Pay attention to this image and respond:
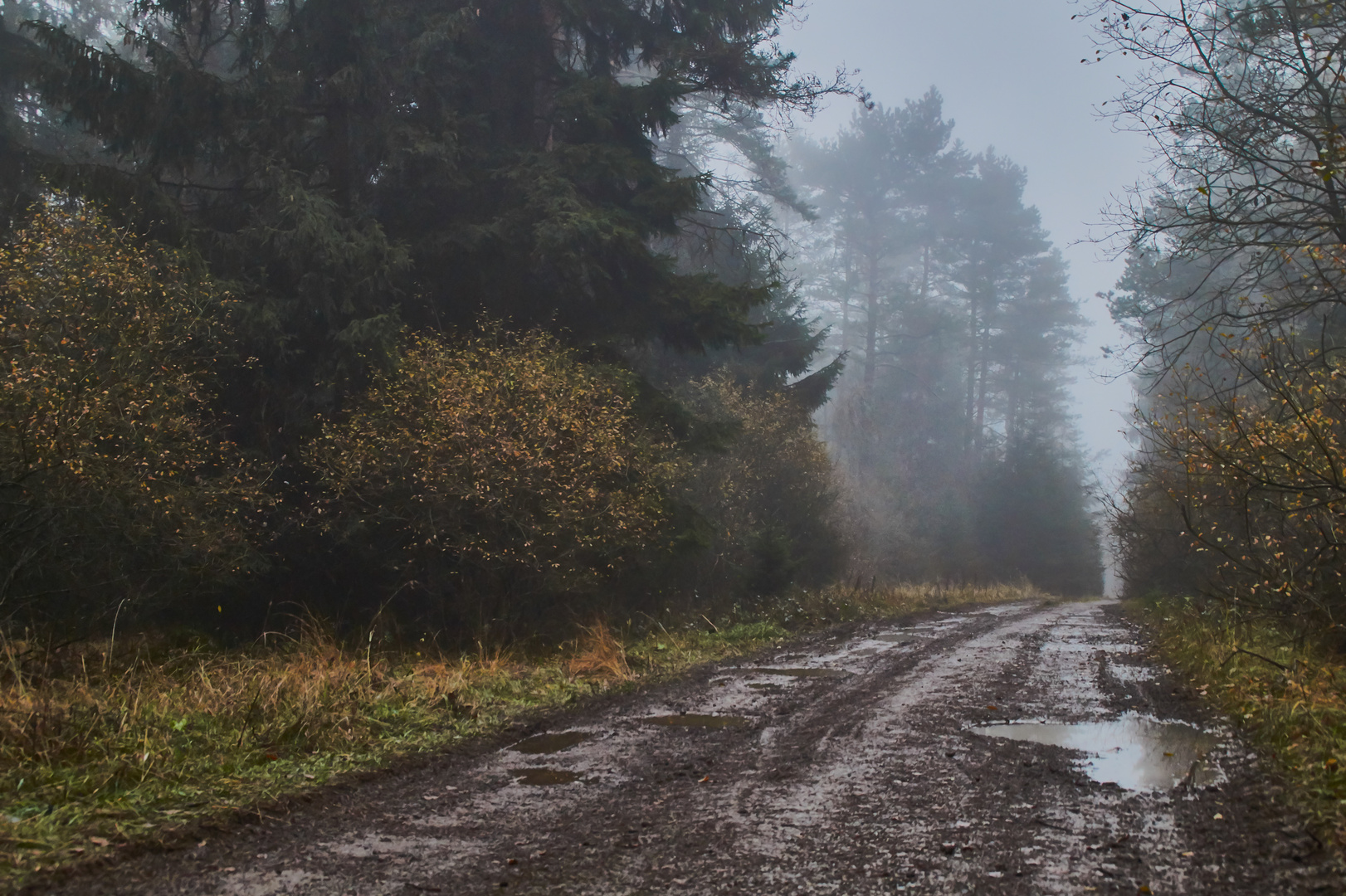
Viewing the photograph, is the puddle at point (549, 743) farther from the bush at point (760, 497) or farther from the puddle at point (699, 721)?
the bush at point (760, 497)

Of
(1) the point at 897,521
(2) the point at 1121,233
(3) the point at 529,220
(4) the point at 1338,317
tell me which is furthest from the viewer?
(1) the point at 897,521

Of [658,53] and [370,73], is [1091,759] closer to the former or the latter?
[370,73]

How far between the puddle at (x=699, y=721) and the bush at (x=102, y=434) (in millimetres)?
5114

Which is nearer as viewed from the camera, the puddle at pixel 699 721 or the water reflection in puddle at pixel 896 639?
the puddle at pixel 699 721

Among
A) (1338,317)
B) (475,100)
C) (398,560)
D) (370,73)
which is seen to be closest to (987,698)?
(398,560)

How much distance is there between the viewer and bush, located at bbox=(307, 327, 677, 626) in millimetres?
11484

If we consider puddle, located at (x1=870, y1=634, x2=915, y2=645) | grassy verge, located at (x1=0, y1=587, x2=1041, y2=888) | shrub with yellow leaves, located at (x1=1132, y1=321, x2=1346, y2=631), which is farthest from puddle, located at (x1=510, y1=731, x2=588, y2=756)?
puddle, located at (x1=870, y1=634, x2=915, y2=645)

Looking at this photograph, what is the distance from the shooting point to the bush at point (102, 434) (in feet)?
27.4

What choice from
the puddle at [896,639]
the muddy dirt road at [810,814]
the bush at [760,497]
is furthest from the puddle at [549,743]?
the bush at [760,497]

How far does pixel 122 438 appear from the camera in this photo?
30.9ft

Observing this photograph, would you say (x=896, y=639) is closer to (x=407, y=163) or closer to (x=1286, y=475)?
(x=1286, y=475)

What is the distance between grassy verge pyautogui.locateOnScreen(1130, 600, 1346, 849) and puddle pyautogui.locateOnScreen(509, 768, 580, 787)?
3799 millimetres

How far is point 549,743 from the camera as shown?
6.46m

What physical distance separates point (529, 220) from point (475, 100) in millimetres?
3540
